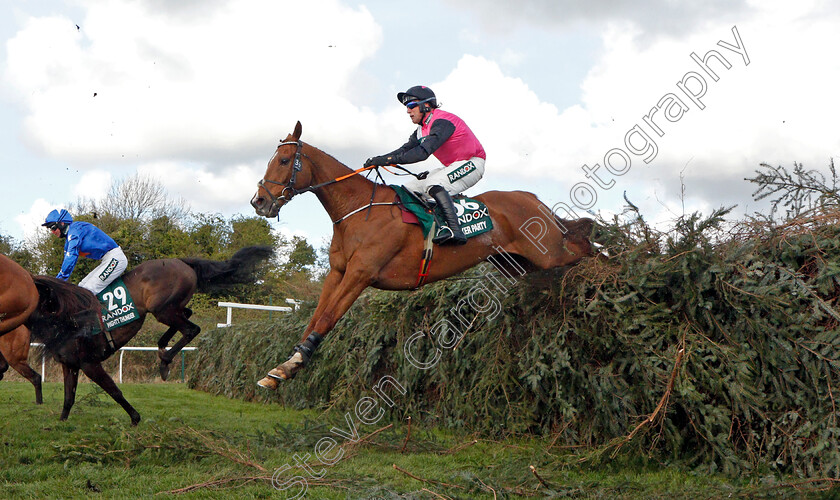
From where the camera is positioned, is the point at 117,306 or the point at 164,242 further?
the point at 164,242

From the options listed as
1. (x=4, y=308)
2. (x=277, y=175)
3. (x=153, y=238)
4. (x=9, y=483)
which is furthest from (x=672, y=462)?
(x=153, y=238)

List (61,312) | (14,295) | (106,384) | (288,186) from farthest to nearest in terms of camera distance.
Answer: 1. (106,384)
2. (61,312)
3. (14,295)
4. (288,186)

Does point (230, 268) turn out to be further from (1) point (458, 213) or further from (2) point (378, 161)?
(1) point (458, 213)

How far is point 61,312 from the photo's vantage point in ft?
21.3

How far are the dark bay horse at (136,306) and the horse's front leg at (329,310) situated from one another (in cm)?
279

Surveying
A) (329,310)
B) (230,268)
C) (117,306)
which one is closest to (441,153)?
(329,310)

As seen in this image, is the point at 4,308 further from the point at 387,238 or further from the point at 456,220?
the point at 456,220

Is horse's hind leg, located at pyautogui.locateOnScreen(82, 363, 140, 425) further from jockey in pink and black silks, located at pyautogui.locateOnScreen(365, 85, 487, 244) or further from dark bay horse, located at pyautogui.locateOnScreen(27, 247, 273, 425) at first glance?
jockey in pink and black silks, located at pyautogui.locateOnScreen(365, 85, 487, 244)

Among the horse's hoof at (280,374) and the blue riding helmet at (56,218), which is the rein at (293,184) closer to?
the horse's hoof at (280,374)

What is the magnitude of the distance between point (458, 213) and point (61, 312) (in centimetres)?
412

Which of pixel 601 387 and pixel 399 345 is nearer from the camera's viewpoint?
pixel 601 387

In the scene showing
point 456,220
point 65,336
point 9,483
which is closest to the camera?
point 9,483

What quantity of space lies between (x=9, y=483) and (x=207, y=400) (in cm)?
657

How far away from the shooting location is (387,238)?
5570mm
